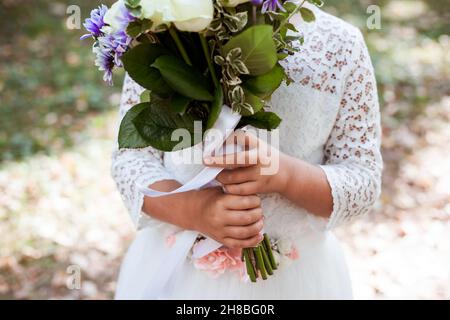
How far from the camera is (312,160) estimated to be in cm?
149

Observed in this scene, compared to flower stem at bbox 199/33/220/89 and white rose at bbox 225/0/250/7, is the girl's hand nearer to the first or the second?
flower stem at bbox 199/33/220/89

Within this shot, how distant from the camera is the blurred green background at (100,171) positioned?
297cm

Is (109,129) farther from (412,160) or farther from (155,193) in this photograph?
(155,193)

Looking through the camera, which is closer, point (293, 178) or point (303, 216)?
point (293, 178)

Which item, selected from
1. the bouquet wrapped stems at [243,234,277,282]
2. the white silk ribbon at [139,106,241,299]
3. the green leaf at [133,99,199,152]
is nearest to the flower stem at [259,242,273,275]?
the bouquet wrapped stems at [243,234,277,282]

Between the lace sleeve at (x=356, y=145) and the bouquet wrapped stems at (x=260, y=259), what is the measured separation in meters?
0.18

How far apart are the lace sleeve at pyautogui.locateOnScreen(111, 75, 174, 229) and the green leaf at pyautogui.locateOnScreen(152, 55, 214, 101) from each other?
0.43m

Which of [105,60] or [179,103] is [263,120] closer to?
[179,103]

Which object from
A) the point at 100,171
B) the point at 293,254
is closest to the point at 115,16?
the point at 293,254

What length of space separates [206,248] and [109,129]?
2.83 metres

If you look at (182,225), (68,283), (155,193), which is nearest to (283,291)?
(182,225)

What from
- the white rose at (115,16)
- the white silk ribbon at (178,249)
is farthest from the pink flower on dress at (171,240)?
the white rose at (115,16)

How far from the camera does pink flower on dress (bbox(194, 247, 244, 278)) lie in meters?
1.42

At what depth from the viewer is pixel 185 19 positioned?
0.93 meters
